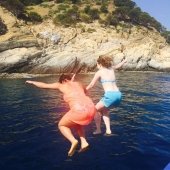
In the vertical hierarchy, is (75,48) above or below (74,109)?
above

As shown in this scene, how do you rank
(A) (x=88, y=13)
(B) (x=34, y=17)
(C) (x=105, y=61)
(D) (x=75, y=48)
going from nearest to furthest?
(C) (x=105, y=61), (D) (x=75, y=48), (B) (x=34, y=17), (A) (x=88, y=13)

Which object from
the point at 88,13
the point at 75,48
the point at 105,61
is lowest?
the point at 105,61

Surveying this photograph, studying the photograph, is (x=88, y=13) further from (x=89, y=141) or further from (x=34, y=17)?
(x=89, y=141)

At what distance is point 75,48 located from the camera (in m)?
56.1

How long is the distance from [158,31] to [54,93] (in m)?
58.6

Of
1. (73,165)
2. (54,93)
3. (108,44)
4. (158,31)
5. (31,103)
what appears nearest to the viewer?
(73,165)

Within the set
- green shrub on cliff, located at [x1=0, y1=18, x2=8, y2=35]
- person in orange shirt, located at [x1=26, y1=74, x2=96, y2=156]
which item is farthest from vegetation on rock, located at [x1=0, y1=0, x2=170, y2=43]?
person in orange shirt, located at [x1=26, y1=74, x2=96, y2=156]

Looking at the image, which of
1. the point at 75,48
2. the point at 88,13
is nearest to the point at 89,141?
the point at 75,48

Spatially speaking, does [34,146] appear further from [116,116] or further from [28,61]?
[28,61]

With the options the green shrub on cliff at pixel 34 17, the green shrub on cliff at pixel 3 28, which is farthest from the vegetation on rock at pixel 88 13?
the green shrub on cliff at pixel 3 28

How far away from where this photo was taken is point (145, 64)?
209ft

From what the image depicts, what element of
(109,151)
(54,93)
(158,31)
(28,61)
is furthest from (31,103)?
(158,31)

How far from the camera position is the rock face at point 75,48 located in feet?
158

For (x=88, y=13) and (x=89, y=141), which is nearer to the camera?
(x=89, y=141)
